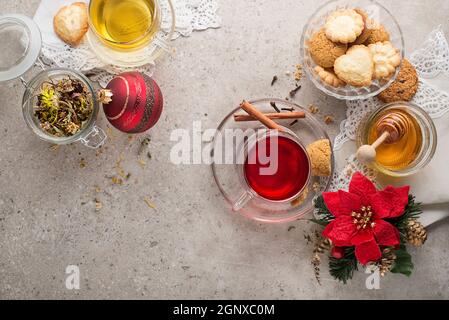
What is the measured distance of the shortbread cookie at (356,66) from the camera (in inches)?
39.7

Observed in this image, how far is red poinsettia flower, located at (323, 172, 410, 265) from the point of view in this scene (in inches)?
A: 38.5

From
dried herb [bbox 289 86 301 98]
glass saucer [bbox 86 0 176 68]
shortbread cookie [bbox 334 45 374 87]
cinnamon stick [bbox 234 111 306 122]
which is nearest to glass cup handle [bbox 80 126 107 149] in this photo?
glass saucer [bbox 86 0 176 68]

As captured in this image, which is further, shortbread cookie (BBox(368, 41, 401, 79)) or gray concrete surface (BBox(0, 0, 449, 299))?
gray concrete surface (BBox(0, 0, 449, 299))

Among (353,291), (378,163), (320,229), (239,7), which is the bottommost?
(353,291)

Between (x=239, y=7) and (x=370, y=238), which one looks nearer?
(x=370, y=238)

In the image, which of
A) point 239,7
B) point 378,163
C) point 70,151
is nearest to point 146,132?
point 70,151

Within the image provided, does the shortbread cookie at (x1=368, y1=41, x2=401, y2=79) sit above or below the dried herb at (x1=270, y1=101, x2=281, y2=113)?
above

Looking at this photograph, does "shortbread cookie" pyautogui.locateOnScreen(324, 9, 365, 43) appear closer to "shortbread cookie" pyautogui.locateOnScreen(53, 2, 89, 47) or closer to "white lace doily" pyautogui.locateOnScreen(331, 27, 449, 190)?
"white lace doily" pyautogui.locateOnScreen(331, 27, 449, 190)

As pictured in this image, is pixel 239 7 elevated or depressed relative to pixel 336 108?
elevated

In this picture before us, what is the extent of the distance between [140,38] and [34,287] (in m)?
0.60

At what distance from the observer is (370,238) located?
0.98m

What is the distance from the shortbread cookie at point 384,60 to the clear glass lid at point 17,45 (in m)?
0.69

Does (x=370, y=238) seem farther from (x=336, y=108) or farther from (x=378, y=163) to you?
(x=336, y=108)

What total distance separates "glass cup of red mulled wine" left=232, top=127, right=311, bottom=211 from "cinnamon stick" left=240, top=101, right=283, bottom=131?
1 cm
